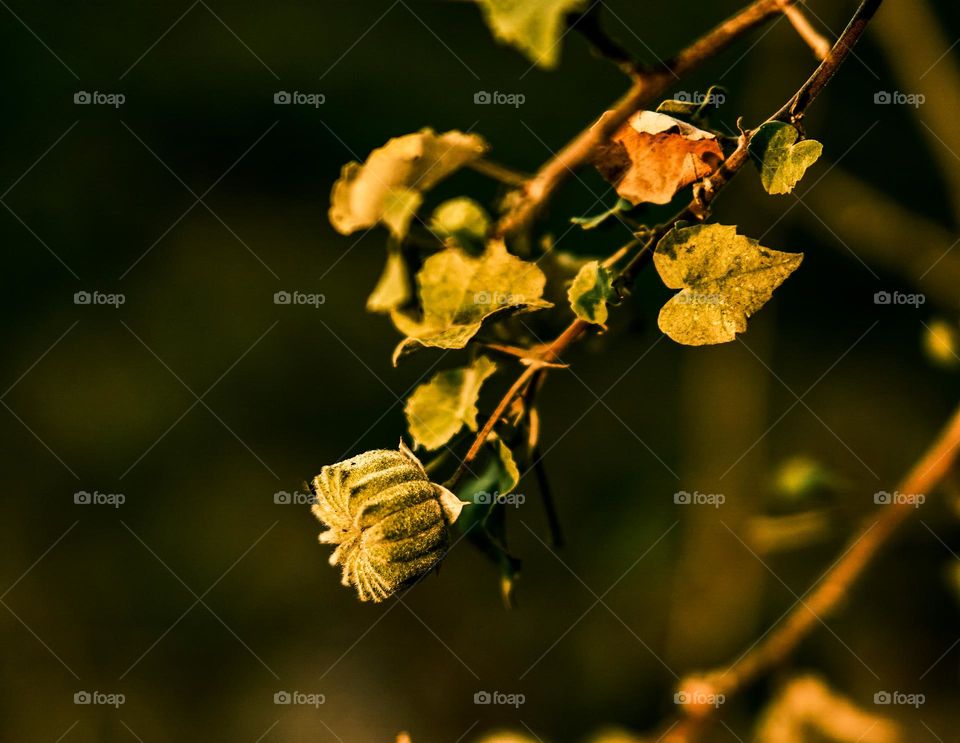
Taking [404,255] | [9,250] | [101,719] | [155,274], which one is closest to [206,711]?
[101,719]

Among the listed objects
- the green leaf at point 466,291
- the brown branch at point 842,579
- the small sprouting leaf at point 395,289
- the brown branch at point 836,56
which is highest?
the small sprouting leaf at point 395,289

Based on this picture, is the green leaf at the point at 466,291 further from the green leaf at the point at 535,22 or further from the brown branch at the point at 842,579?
the brown branch at the point at 842,579

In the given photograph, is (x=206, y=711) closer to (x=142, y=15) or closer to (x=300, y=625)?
(x=300, y=625)

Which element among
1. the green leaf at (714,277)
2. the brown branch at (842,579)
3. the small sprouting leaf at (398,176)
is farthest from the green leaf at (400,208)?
the brown branch at (842,579)

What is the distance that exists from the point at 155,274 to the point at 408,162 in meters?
1.39

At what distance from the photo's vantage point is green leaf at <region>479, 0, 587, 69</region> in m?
0.47

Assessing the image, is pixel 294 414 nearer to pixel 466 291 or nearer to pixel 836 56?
pixel 466 291

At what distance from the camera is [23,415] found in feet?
6.07

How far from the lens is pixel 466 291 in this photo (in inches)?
24.3

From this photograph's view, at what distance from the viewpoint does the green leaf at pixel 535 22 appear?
0.47m

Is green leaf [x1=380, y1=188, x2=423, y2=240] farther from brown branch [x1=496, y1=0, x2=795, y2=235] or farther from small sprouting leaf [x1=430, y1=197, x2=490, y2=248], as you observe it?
brown branch [x1=496, y1=0, x2=795, y2=235]

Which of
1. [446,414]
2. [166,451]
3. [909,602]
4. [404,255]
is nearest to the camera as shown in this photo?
[446,414]

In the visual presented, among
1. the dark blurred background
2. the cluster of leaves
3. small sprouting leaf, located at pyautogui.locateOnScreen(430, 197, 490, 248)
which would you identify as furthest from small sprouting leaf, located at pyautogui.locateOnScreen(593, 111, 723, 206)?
the dark blurred background

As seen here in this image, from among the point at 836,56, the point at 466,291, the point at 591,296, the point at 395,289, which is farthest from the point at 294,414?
the point at 836,56
